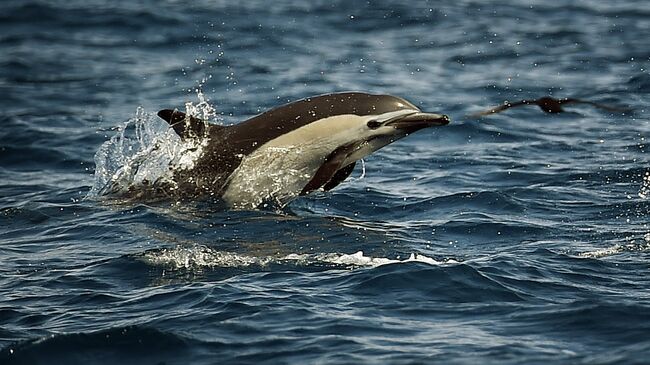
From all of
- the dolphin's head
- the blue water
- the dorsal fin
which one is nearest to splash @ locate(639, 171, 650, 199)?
the blue water

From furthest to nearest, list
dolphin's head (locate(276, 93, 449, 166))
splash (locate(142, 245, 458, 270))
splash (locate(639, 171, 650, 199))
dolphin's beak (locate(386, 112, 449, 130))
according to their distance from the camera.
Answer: splash (locate(639, 171, 650, 199)) → dolphin's head (locate(276, 93, 449, 166)) → dolphin's beak (locate(386, 112, 449, 130)) → splash (locate(142, 245, 458, 270))

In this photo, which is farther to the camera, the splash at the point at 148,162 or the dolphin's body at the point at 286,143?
the splash at the point at 148,162

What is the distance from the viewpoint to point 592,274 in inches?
373

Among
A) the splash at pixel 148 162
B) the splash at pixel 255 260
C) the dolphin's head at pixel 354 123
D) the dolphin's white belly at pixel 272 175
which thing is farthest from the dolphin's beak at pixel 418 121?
the splash at pixel 148 162

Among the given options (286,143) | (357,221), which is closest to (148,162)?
(286,143)

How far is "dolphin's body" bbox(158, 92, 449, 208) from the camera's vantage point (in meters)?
11.8

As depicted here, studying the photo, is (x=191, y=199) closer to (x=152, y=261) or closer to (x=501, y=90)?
(x=152, y=261)

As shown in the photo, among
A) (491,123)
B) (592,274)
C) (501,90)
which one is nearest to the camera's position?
(592,274)

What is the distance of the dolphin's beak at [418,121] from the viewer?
11398mm

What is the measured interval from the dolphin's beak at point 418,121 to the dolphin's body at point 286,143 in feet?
0.04

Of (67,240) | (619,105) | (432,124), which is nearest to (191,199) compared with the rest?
(67,240)

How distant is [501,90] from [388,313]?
35.1 feet

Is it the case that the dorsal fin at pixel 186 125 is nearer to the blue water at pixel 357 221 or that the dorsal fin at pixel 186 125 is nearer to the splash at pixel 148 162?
the splash at pixel 148 162

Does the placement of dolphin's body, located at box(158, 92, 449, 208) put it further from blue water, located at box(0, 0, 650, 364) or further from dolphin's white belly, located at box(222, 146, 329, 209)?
blue water, located at box(0, 0, 650, 364)
